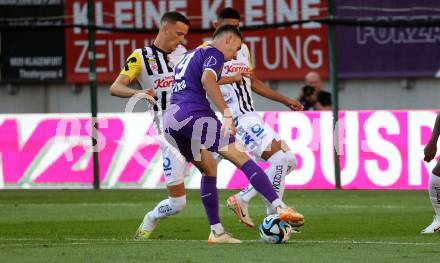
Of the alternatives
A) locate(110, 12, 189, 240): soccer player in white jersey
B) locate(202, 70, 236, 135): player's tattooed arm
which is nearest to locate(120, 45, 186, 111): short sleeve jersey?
locate(110, 12, 189, 240): soccer player in white jersey

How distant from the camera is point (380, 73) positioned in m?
23.4

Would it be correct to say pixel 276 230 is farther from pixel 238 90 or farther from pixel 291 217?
pixel 238 90

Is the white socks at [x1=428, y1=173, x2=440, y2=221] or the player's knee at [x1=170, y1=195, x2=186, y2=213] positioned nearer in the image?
the player's knee at [x1=170, y1=195, x2=186, y2=213]

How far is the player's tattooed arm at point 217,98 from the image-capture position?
10852 mm

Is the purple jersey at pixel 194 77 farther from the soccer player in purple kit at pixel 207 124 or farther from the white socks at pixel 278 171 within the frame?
the white socks at pixel 278 171

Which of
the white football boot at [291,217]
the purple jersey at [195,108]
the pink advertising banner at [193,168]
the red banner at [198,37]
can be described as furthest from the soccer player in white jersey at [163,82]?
the red banner at [198,37]

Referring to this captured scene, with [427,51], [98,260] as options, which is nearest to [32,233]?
[98,260]

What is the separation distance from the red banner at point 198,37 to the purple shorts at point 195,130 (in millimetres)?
11481

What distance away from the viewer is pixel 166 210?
40.5 feet

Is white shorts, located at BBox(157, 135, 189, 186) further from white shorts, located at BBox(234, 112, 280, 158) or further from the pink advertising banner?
the pink advertising banner

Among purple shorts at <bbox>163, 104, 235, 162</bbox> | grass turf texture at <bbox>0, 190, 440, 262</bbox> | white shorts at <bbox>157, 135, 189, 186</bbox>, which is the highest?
purple shorts at <bbox>163, 104, 235, 162</bbox>

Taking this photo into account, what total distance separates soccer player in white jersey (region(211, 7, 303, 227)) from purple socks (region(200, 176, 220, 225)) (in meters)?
1.64

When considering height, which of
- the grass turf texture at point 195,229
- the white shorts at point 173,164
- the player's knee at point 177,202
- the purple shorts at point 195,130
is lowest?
the grass turf texture at point 195,229

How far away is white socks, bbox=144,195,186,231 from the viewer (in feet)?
40.3
